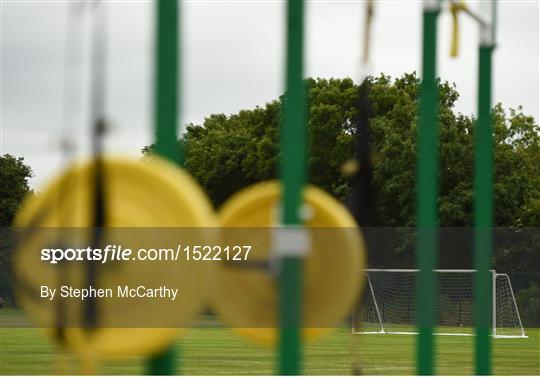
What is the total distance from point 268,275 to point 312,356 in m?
14.8

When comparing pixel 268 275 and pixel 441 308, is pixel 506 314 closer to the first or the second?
pixel 441 308

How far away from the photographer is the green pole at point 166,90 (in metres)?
3.45

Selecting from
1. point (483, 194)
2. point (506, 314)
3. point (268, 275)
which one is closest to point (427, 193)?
point (268, 275)

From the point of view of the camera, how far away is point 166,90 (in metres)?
3.45

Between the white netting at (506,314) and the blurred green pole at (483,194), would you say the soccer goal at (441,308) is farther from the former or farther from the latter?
the blurred green pole at (483,194)

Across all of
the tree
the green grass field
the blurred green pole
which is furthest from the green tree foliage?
the blurred green pole

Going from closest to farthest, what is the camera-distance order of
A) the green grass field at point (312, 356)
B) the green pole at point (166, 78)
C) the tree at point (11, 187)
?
the green pole at point (166, 78)
the green grass field at point (312, 356)
the tree at point (11, 187)

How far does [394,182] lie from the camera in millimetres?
41844

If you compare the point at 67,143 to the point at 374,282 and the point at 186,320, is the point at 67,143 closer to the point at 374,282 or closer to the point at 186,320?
the point at 186,320

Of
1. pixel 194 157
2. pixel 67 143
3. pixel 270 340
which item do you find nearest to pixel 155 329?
pixel 67 143

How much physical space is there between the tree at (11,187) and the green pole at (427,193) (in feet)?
139

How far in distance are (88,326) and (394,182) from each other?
38.8 m

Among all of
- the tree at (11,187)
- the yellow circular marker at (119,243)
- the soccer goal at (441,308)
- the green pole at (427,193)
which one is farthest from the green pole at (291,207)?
the tree at (11,187)

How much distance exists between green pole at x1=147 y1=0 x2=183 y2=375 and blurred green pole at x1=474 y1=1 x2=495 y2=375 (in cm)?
261
